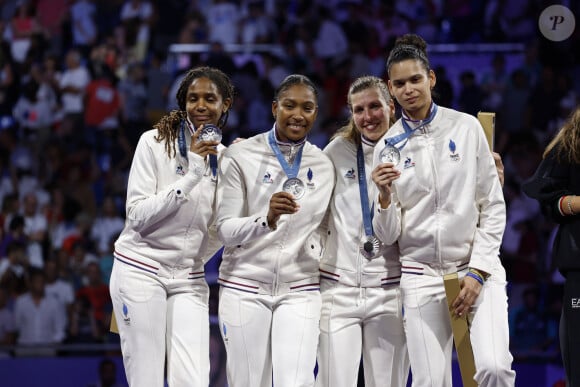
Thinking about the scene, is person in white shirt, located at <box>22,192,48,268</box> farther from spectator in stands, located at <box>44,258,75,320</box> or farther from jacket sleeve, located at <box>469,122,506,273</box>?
jacket sleeve, located at <box>469,122,506,273</box>

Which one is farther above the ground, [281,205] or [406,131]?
[406,131]

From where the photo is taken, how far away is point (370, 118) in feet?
16.7

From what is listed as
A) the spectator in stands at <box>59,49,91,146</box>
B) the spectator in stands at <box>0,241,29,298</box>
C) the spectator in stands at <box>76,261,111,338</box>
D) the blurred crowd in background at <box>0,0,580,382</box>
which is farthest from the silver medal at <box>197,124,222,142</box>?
the spectator in stands at <box>59,49,91,146</box>

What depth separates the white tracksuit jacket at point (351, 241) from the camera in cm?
500

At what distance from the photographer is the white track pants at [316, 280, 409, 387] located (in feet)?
16.2

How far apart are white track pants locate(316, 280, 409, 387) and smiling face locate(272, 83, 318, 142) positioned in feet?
3.08

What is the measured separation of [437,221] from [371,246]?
16.1 inches

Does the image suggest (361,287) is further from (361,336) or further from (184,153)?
(184,153)

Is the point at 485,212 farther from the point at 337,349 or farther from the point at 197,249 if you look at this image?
the point at 197,249

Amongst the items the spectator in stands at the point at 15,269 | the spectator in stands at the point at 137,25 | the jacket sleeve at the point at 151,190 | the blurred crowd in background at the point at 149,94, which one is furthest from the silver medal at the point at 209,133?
the spectator in stands at the point at 137,25

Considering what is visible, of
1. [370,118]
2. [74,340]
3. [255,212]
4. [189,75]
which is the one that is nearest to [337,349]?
[255,212]

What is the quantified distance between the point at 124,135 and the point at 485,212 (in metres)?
7.03

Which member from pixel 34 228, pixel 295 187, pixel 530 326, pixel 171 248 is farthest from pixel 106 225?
pixel 295 187

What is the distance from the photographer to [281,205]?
15.2ft
